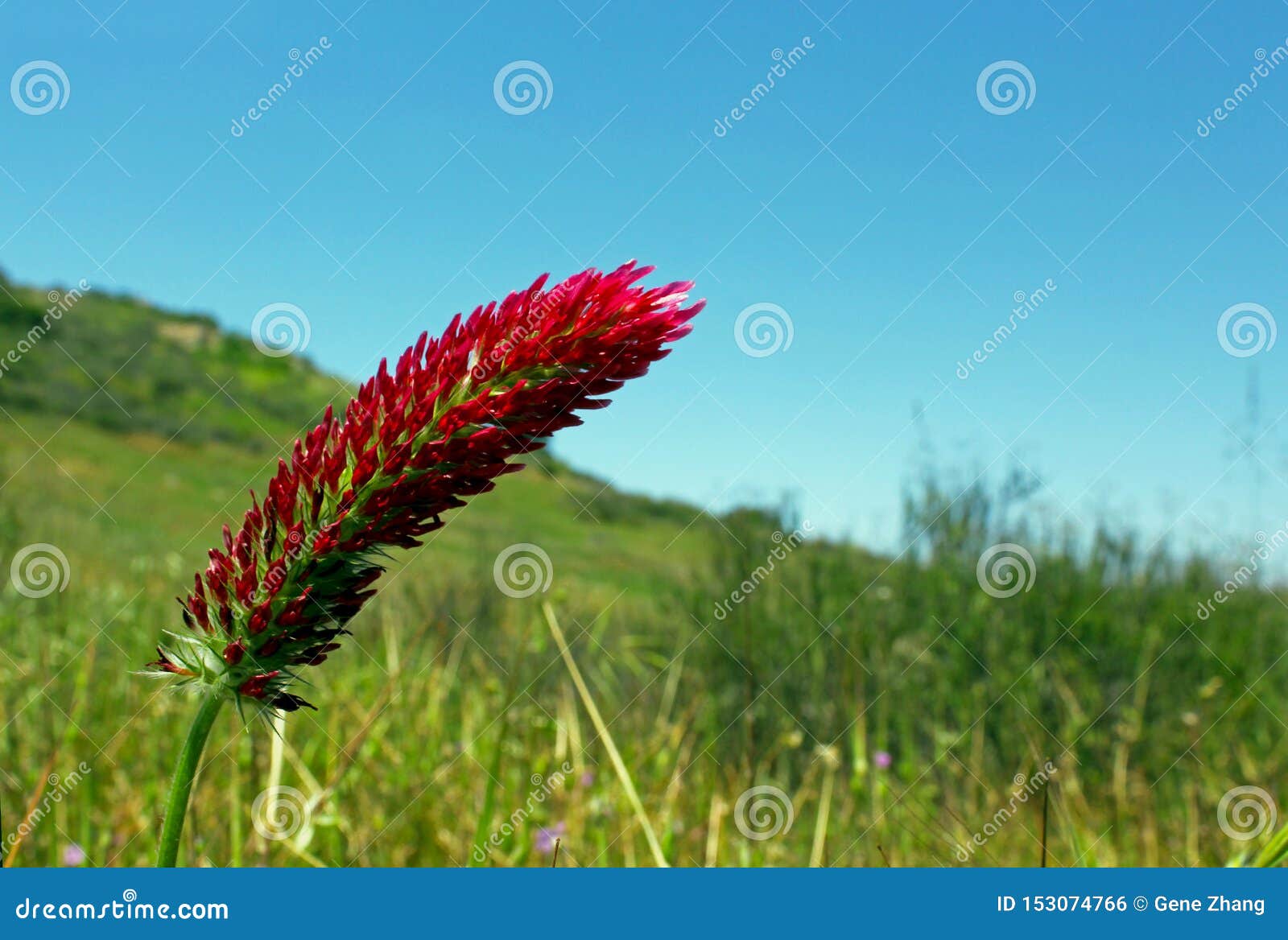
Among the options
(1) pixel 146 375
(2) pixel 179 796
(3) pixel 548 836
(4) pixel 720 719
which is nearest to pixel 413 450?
(2) pixel 179 796

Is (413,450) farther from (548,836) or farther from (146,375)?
(146,375)

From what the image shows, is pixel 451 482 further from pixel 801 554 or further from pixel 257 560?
pixel 801 554

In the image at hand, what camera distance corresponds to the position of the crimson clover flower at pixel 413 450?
1.25 meters

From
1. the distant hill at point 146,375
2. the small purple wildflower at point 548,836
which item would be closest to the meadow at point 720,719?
the small purple wildflower at point 548,836

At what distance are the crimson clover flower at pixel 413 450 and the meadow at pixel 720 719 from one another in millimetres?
678

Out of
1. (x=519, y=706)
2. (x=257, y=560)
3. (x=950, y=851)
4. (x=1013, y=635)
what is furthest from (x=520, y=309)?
(x=1013, y=635)

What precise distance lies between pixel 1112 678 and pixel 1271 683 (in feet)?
3.95

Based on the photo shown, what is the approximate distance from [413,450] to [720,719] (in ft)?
20.3

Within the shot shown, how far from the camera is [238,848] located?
2.71m

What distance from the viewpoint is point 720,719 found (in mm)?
7121

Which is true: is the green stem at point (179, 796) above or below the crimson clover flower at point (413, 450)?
below

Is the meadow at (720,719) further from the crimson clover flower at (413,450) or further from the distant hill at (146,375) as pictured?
the distant hill at (146,375)

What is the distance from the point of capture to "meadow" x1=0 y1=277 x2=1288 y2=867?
11.8ft

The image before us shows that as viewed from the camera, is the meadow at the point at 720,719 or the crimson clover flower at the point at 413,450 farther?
the meadow at the point at 720,719
